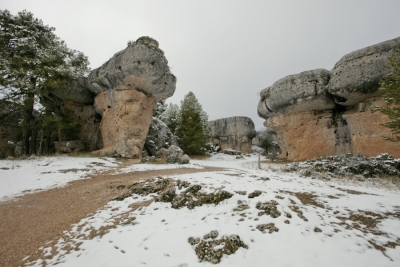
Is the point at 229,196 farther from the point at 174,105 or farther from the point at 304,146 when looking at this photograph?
the point at 174,105

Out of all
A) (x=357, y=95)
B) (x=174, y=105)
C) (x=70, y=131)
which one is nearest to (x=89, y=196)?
(x=70, y=131)

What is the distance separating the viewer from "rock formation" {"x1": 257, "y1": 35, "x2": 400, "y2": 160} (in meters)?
12.5

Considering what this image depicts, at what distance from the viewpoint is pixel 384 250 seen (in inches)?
110

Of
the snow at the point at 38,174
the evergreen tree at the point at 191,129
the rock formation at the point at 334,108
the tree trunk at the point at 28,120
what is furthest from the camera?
the evergreen tree at the point at 191,129

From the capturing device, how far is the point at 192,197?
5016 millimetres

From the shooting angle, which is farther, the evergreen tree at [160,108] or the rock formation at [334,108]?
the evergreen tree at [160,108]

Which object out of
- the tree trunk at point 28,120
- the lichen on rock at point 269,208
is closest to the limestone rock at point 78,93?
the tree trunk at point 28,120

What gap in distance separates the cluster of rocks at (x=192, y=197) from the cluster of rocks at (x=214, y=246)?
4.49ft

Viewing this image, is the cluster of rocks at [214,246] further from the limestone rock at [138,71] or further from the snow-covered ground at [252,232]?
the limestone rock at [138,71]

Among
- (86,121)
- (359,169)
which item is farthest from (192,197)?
(86,121)

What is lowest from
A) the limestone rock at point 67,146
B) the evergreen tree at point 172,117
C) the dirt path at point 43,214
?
the dirt path at point 43,214

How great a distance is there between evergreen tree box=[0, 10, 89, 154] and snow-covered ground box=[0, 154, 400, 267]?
1383 centimetres

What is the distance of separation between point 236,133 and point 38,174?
103 ft

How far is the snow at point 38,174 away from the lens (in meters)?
6.91
